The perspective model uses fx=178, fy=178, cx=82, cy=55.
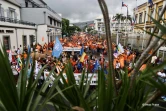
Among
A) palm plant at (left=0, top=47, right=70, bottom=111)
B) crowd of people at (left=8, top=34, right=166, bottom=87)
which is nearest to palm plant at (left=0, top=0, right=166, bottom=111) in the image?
palm plant at (left=0, top=47, right=70, bottom=111)

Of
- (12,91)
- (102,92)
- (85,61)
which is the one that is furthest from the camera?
(85,61)

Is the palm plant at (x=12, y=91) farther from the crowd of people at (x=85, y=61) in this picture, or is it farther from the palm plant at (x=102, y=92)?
the crowd of people at (x=85, y=61)

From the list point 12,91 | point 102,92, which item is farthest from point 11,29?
point 102,92

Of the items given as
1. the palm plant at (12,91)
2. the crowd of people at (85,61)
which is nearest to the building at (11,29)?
the crowd of people at (85,61)

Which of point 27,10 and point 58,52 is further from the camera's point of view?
point 27,10

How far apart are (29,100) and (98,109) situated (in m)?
0.80

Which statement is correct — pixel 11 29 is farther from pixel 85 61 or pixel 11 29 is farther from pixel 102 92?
pixel 102 92

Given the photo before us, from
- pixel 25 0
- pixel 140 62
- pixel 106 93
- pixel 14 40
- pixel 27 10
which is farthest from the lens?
pixel 25 0

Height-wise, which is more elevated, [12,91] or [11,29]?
[11,29]

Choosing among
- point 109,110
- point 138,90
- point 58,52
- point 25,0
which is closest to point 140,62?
point 138,90

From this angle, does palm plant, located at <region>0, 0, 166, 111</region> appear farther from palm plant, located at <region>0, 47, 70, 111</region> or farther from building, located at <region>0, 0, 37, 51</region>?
building, located at <region>0, 0, 37, 51</region>

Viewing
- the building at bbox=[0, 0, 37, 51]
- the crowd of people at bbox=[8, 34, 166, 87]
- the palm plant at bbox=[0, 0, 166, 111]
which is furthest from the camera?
the building at bbox=[0, 0, 37, 51]

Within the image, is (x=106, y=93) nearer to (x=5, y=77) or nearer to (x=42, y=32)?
(x=5, y=77)

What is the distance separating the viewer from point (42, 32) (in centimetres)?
3294
